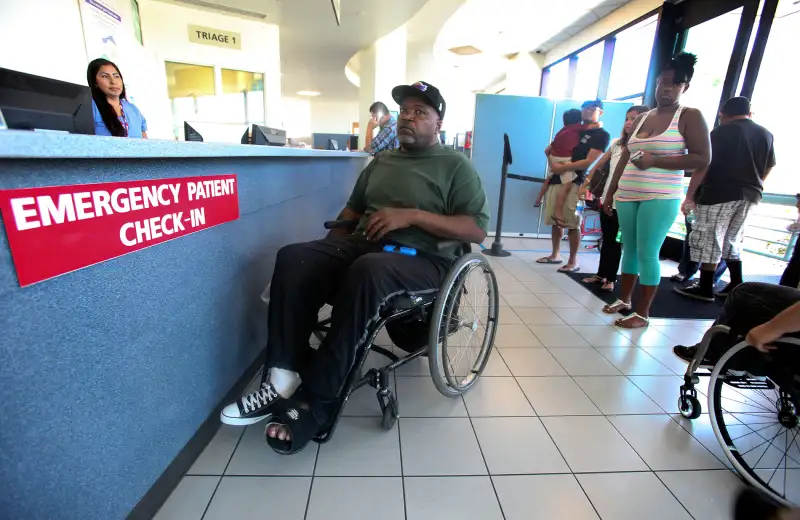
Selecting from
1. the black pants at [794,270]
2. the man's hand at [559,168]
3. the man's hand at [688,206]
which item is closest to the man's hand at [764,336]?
the black pants at [794,270]

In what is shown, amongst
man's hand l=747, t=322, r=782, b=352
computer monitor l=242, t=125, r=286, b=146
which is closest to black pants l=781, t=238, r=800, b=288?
man's hand l=747, t=322, r=782, b=352

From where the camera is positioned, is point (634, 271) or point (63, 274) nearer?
point (63, 274)

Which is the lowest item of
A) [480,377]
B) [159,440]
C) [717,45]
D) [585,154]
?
[480,377]

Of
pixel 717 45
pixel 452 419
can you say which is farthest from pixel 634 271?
pixel 717 45

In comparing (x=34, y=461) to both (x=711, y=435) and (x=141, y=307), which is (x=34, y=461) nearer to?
(x=141, y=307)

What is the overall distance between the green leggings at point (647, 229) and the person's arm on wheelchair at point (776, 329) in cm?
118

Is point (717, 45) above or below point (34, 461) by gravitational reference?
above

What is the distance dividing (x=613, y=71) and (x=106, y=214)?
7.56m

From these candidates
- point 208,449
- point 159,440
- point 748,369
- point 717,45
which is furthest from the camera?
point 717,45

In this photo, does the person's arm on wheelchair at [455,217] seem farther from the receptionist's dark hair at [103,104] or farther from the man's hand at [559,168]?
the man's hand at [559,168]

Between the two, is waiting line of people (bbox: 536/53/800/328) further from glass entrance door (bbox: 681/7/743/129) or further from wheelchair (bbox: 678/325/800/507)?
glass entrance door (bbox: 681/7/743/129)

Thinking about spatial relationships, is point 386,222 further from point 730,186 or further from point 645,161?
point 730,186

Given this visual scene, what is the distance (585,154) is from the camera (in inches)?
139

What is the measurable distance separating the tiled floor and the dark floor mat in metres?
0.94
